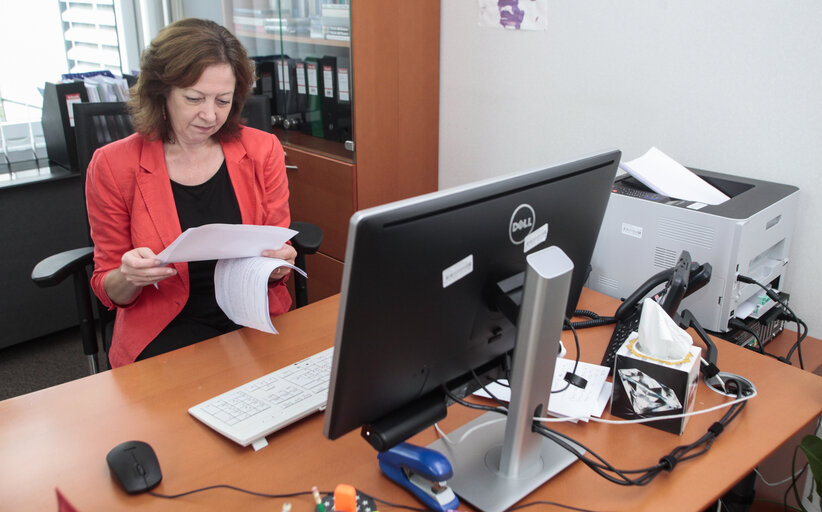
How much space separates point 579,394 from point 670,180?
76 centimetres

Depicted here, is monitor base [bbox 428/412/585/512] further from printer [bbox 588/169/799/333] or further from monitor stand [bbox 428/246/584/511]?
printer [bbox 588/169/799/333]

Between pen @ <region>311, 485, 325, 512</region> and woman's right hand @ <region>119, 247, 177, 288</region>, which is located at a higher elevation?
woman's right hand @ <region>119, 247, 177, 288</region>

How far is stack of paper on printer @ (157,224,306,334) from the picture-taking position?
1301 mm

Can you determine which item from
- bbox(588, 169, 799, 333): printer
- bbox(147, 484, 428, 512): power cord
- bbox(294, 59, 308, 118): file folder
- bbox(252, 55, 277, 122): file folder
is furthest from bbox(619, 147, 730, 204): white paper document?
bbox(252, 55, 277, 122): file folder

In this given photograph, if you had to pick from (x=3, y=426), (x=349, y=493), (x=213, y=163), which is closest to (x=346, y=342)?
(x=349, y=493)

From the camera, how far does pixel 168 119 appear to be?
164cm

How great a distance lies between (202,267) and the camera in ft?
5.49

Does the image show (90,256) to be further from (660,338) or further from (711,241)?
(711,241)

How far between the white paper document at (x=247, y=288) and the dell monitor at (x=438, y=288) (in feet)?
1.57

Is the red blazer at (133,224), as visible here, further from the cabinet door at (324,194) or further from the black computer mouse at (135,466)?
the cabinet door at (324,194)

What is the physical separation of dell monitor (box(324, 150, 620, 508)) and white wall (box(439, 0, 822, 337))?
0.98 meters

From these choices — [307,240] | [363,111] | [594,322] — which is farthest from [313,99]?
[594,322]

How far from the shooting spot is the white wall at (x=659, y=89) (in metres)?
1.75

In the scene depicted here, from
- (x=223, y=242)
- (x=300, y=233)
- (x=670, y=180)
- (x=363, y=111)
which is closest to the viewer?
(x=223, y=242)
